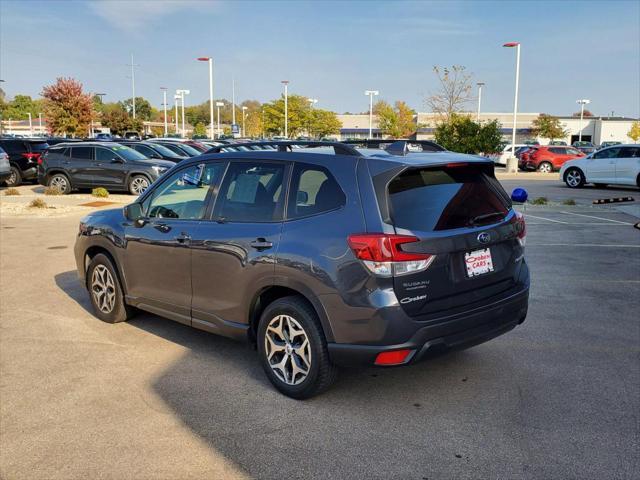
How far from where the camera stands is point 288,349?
4.32m

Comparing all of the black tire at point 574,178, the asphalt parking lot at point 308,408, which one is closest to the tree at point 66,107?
the black tire at point 574,178

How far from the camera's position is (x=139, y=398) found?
4.36 meters

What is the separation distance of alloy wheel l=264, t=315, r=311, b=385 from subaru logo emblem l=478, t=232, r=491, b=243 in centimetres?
138

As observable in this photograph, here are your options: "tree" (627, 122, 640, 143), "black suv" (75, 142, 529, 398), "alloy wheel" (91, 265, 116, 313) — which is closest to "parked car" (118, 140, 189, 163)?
"alloy wheel" (91, 265, 116, 313)

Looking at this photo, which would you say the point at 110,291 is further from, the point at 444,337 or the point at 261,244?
the point at 444,337

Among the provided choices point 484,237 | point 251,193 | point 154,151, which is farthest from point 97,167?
point 484,237

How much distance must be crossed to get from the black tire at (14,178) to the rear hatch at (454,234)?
2305cm

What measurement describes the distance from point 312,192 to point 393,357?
50.2 inches

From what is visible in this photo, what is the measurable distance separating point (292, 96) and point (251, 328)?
73.0 meters

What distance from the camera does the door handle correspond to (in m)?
4.33

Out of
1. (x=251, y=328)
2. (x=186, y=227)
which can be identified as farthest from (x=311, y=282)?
(x=186, y=227)

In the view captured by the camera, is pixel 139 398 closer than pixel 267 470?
No

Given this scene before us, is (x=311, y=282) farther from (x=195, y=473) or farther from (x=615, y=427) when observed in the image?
(x=615, y=427)

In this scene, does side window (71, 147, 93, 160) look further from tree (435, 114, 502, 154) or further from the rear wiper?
the rear wiper
